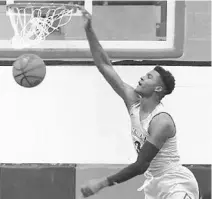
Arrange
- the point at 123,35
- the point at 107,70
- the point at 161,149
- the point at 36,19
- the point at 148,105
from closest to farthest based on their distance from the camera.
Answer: the point at 161,149
the point at 148,105
the point at 107,70
the point at 36,19
the point at 123,35

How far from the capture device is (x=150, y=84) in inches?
150

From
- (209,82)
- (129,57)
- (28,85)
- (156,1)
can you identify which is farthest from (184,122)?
(28,85)

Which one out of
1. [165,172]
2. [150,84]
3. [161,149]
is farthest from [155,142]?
[150,84]

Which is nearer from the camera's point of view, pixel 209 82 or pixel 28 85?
pixel 28 85

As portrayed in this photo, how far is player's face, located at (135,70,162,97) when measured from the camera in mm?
3799

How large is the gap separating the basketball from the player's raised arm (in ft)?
1.34

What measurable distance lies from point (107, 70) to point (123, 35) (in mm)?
631

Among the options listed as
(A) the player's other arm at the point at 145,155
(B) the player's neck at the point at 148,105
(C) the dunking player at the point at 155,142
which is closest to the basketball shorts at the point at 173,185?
(C) the dunking player at the point at 155,142

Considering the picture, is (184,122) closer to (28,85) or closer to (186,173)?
(186,173)

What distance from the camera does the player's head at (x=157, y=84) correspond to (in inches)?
149

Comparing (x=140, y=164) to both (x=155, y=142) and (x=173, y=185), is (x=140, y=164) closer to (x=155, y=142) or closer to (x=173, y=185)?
(x=155, y=142)

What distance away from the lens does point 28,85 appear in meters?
4.06

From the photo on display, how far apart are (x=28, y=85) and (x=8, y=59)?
52 centimetres

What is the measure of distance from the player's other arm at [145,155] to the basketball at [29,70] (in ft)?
3.13
